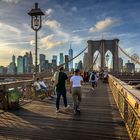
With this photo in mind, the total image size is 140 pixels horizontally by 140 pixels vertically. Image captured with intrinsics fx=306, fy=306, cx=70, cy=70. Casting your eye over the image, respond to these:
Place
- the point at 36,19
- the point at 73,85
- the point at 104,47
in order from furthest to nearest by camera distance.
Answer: the point at 104,47, the point at 36,19, the point at 73,85

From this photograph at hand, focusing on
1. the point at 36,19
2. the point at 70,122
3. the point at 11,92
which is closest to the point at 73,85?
the point at 70,122

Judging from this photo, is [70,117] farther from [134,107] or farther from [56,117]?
[134,107]

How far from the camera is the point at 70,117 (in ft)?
33.2

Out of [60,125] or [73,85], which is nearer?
[60,125]

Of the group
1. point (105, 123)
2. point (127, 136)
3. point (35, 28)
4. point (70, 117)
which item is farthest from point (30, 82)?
point (127, 136)

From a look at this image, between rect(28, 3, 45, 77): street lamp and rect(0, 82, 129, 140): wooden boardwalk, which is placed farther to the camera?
rect(28, 3, 45, 77): street lamp

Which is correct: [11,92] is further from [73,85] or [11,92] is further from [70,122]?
[70,122]

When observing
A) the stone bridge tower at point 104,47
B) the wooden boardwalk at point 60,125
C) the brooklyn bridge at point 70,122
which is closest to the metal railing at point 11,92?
the brooklyn bridge at point 70,122

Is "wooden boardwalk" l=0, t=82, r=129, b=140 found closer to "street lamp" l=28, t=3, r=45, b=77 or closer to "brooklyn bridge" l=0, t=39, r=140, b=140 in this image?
"brooklyn bridge" l=0, t=39, r=140, b=140

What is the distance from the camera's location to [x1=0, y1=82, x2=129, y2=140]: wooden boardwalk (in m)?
7.39

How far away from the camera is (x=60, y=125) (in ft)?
28.6

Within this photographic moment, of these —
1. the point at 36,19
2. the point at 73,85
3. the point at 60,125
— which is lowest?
the point at 60,125

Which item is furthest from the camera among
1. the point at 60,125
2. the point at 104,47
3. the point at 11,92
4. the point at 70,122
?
the point at 104,47

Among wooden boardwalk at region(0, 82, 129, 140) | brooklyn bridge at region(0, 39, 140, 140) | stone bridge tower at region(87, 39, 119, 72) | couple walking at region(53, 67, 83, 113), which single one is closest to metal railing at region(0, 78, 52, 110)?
brooklyn bridge at region(0, 39, 140, 140)
